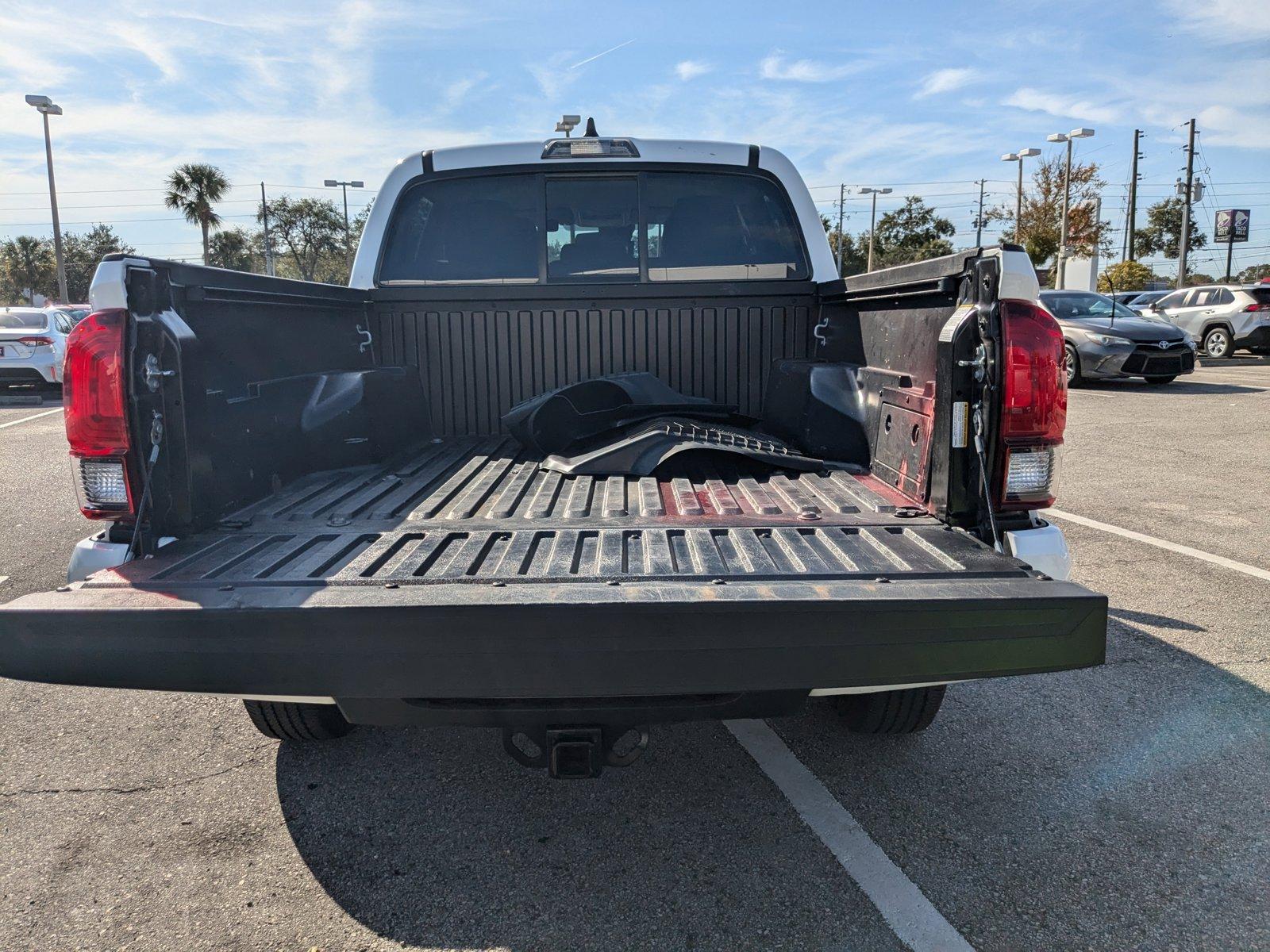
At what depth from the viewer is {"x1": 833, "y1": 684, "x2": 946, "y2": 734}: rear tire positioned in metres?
3.00

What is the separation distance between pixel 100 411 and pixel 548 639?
4.73 ft

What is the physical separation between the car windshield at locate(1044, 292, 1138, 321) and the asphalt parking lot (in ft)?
47.8

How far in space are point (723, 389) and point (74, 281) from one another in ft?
242

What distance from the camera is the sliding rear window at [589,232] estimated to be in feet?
14.0

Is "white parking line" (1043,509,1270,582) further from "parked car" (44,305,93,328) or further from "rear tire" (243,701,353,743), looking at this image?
"parked car" (44,305,93,328)

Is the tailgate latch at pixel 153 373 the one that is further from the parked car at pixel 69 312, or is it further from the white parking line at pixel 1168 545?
the parked car at pixel 69 312

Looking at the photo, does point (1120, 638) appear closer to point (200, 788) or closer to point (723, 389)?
point (723, 389)

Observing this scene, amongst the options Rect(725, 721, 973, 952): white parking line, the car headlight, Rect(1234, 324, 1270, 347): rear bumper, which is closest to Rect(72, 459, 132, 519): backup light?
Rect(725, 721, 973, 952): white parking line

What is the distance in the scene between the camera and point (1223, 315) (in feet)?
71.4

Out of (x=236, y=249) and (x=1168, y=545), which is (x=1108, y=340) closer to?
(x=1168, y=545)

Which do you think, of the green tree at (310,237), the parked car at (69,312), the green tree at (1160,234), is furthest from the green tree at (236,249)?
the green tree at (1160,234)

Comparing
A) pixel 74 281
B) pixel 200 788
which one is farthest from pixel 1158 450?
pixel 74 281

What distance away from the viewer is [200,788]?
3.02 meters

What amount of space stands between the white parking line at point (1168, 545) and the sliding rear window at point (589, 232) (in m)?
2.57
